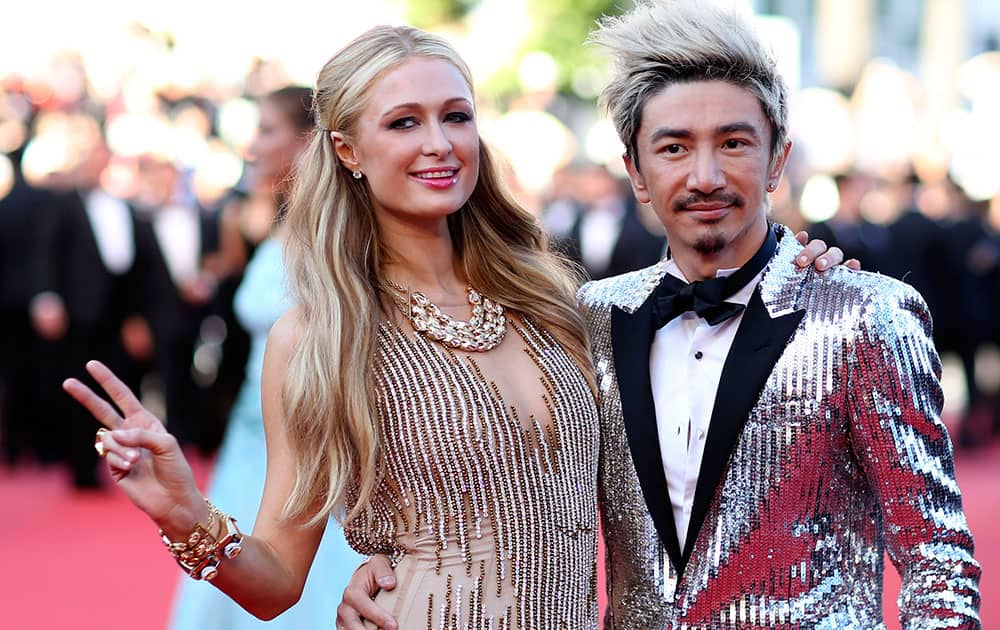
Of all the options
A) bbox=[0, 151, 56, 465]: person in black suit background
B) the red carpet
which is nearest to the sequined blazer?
the red carpet

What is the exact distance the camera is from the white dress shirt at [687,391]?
2.82 meters

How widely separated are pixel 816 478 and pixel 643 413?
366 millimetres

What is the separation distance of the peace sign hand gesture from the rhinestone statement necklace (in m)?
0.66

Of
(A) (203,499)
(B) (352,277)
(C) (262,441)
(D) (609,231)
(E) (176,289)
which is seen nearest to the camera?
(A) (203,499)

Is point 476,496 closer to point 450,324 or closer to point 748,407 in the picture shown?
point 450,324

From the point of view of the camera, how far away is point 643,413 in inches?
114

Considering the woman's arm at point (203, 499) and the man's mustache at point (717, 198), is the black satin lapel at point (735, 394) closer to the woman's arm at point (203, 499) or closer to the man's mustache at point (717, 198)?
the man's mustache at point (717, 198)

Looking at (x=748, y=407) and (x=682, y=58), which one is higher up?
(x=682, y=58)

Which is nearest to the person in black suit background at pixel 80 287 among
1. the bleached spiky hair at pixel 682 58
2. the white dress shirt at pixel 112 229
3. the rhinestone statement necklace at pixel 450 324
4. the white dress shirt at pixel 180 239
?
the white dress shirt at pixel 112 229

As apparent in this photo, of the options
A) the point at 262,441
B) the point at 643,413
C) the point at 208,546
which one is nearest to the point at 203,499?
the point at 208,546

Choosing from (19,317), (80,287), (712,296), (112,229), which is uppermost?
(112,229)

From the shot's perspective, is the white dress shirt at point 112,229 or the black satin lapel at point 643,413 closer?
the black satin lapel at point 643,413

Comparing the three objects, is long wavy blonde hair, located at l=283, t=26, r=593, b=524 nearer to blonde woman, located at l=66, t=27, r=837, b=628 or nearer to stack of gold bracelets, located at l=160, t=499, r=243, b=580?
blonde woman, located at l=66, t=27, r=837, b=628

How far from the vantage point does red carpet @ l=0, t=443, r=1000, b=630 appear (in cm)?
657
